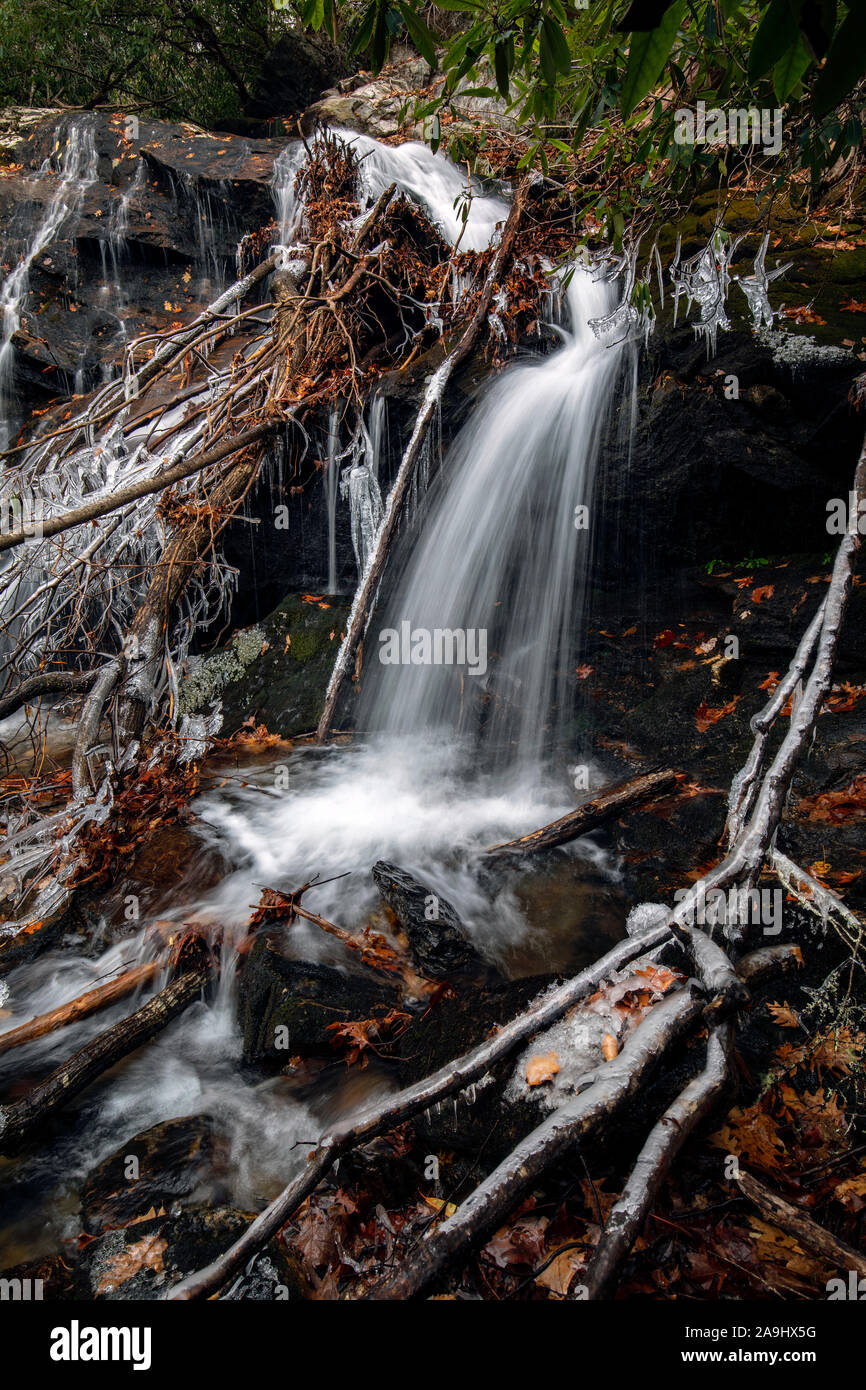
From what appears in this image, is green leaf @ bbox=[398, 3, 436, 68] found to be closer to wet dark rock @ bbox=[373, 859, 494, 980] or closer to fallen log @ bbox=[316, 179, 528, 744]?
wet dark rock @ bbox=[373, 859, 494, 980]

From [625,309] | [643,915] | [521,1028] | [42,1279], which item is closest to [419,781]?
[643,915]

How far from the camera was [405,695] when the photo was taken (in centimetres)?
621

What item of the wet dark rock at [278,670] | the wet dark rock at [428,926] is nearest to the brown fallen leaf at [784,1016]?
the wet dark rock at [428,926]

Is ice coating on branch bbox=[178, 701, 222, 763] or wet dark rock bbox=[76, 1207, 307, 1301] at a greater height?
ice coating on branch bbox=[178, 701, 222, 763]

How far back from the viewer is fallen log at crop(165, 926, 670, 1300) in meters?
1.72

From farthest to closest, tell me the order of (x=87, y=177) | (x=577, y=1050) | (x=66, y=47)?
(x=66, y=47)
(x=87, y=177)
(x=577, y=1050)

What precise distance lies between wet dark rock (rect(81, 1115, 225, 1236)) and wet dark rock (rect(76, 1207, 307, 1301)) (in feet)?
0.26

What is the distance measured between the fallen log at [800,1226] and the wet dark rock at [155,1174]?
208 cm

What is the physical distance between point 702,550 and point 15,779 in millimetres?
6093

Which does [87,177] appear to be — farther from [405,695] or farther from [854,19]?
[854,19]

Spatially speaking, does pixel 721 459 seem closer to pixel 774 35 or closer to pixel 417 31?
pixel 417 31

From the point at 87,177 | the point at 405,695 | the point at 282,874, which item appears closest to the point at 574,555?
the point at 405,695

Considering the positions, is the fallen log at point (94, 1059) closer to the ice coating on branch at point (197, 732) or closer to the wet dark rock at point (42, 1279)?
the wet dark rock at point (42, 1279)

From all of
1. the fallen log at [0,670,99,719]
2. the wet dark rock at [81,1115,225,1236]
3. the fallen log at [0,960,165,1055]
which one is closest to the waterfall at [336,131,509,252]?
the fallen log at [0,670,99,719]
